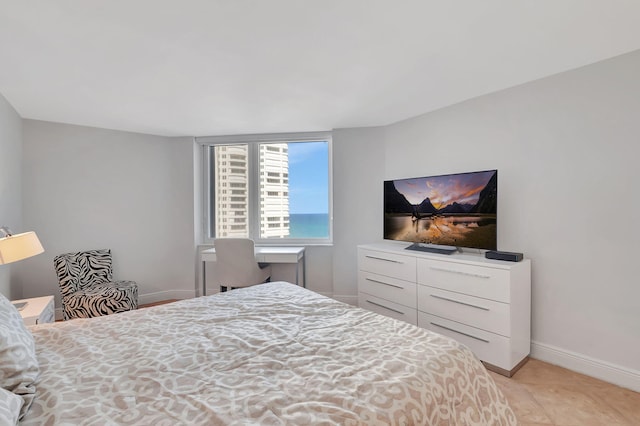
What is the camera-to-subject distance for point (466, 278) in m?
2.31

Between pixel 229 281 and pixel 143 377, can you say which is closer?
pixel 143 377

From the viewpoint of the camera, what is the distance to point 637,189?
1.95m

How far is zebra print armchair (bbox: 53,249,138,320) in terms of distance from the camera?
2.73 m

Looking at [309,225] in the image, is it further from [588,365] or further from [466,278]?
[588,365]

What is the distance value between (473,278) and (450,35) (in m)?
1.74

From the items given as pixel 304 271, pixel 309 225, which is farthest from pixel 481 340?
pixel 309 225

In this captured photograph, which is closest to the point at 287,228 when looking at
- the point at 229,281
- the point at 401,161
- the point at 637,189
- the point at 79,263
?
the point at 229,281

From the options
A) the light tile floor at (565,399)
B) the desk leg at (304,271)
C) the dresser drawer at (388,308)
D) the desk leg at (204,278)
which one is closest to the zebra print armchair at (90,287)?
the desk leg at (204,278)

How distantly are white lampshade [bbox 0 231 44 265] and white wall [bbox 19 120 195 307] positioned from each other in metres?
1.57

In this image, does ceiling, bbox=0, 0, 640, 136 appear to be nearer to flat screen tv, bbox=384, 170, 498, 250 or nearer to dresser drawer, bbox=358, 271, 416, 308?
flat screen tv, bbox=384, 170, 498, 250

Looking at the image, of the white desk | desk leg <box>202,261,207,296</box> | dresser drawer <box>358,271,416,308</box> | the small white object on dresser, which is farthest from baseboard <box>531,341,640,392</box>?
desk leg <box>202,261,207,296</box>

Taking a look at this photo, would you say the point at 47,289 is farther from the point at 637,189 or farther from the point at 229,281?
the point at 637,189

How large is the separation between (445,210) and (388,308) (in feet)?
3.71

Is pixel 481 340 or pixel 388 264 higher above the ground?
pixel 388 264
